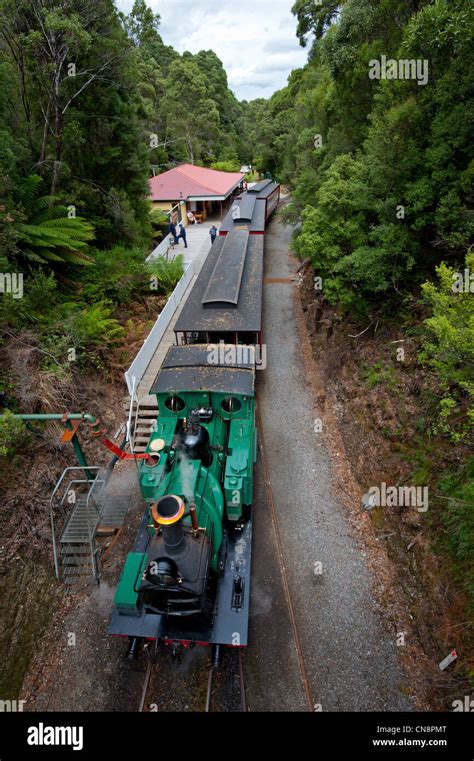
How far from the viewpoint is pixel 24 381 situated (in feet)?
30.0

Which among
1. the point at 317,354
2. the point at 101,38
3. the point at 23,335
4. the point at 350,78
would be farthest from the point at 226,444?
the point at 101,38

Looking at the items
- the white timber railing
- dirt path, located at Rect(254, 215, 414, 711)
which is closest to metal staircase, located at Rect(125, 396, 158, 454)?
the white timber railing

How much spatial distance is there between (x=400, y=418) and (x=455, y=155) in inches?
268

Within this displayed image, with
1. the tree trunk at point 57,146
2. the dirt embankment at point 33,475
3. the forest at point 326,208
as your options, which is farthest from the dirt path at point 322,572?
the tree trunk at point 57,146

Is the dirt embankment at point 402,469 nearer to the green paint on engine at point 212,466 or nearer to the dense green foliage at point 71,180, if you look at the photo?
the green paint on engine at point 212,466

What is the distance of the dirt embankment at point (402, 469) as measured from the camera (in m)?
6.59

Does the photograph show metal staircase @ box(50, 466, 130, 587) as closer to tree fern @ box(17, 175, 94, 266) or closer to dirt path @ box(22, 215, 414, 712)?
dirt path @ box(22, 215, 414, 712)

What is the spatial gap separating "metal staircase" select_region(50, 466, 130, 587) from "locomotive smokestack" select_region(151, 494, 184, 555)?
10.3 ft

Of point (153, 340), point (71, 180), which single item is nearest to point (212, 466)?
point (153, 340)

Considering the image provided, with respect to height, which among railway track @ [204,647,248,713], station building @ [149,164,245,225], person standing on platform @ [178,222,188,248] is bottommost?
railway track @ [204,647,248,713]

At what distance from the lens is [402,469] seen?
346 inches

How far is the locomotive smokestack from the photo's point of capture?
16.5 ft

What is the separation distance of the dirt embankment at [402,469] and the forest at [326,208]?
135 mm

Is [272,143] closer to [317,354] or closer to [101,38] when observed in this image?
[101,38]
